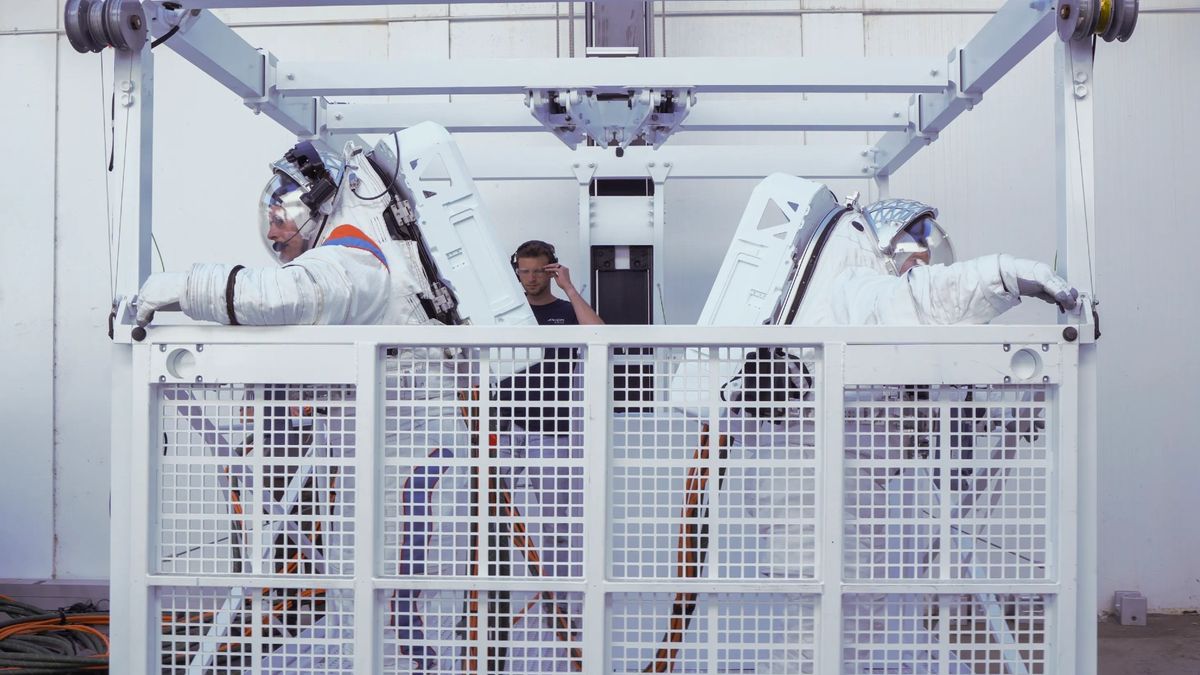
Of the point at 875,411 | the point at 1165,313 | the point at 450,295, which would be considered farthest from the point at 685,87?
the point at 1165,313

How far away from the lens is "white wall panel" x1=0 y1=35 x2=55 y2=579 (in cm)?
535

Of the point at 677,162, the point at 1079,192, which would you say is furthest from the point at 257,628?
the point at 677,162

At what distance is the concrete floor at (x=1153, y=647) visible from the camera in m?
4.35

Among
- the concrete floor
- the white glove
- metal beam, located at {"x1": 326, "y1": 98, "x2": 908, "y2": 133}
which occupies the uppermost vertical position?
metal beam, located at {"x1": 326, "y1": 98, "x2": 908, "y2": 133}

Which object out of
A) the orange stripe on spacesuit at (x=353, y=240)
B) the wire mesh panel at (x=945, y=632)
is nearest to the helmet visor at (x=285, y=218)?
the orange stripe on spacesuit at (x=353, y=240)

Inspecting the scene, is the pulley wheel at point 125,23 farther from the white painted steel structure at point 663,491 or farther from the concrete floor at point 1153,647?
the concrete floor at point 1153,647

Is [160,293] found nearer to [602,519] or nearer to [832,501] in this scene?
[602,519]

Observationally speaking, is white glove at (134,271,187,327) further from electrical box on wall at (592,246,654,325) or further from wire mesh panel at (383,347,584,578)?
electrical box on wall at (592,246,654,325)

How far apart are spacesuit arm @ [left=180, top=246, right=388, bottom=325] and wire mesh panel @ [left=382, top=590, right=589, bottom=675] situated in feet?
2.19

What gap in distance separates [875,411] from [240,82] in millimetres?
2214

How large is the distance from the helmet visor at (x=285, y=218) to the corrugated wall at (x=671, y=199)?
99.1 inches

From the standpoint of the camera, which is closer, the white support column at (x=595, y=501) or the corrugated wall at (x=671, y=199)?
the white support column at (x=595, y=501)

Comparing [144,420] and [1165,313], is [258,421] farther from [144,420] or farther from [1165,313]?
[1165,313]

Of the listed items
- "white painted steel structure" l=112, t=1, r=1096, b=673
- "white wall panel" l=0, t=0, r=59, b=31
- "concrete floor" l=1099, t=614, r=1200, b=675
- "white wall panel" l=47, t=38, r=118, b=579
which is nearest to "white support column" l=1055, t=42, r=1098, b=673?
"white painted steel structure" l=112, t=1, r=1096, b=673
